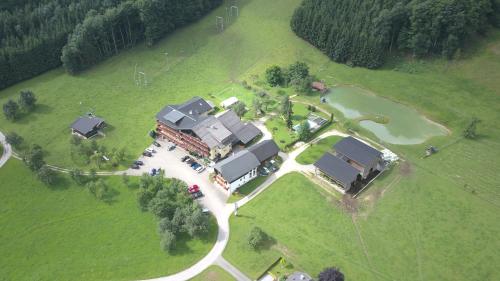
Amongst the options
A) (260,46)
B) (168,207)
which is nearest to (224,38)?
(260,46)

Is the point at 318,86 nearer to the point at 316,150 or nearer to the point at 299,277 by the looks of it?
the point at 316,150

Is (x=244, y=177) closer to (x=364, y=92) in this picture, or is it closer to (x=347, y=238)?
(x=347, y=238)

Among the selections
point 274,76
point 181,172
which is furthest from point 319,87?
point 181,172

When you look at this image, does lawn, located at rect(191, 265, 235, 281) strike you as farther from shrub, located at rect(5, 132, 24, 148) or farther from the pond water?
shrub, located at rect(5, 132, 24, 148)

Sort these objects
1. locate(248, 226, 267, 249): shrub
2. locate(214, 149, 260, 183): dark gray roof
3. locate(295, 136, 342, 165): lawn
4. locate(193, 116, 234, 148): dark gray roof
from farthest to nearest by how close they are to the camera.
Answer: locate(295, 136, 342, 165): lawn → locate(193, 116, 234, 148): dark gray roof → locate(214, 149, 260, 183): dark gray roof → locate(248, 226, 267, 249): shrub

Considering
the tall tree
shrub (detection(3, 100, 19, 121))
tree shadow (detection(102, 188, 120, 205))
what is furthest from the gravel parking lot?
shrub (detection(3, 100, 19, 121))

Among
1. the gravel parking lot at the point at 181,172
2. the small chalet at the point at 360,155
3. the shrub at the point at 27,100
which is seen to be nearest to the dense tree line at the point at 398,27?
the small chalet at the point at 360,155
